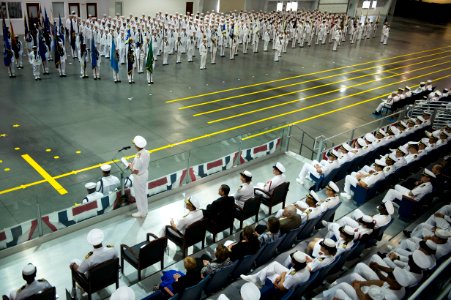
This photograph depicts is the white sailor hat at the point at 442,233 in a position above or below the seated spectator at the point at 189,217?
above

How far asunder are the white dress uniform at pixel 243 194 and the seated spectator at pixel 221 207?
0.69 metres

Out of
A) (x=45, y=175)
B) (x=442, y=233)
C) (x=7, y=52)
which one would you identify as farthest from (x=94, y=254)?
(x=7, y=52)

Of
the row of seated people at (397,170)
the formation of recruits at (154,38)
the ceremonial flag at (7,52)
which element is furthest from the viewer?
the formation of recruits at (154,38)

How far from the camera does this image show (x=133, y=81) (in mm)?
20047

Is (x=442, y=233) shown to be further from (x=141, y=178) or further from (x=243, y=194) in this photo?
(x=141, y=178)

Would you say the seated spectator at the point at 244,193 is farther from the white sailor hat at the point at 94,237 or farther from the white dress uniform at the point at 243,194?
the white sailor hat at the point at 94,237

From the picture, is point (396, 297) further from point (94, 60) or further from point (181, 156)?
point (94, 60)

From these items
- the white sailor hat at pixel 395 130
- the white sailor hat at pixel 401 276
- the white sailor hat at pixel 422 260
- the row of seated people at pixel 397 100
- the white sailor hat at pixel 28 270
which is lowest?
the row of seated people at pixel 397 100

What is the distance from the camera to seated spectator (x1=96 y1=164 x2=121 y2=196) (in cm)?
883

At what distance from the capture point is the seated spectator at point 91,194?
8.53 metres

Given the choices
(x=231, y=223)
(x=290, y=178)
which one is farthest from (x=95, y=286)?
(x=290, y=178)

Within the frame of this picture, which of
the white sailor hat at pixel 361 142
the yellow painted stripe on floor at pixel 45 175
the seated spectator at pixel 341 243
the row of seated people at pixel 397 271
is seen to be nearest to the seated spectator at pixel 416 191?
the row of seated people at pixel 397 271

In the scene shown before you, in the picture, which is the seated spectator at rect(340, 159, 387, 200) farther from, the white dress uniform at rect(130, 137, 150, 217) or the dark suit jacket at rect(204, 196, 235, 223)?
the white dress uniform at rect(130, 137, 150, 217)

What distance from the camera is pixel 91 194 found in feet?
28.5
